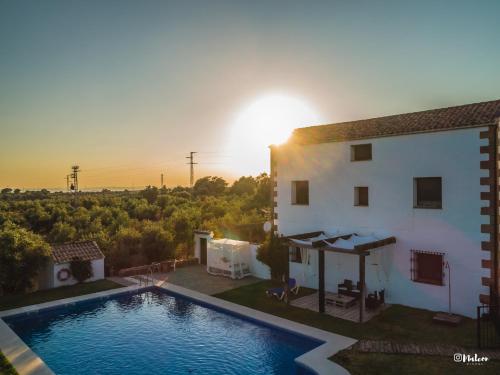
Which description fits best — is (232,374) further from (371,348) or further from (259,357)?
(371,348)

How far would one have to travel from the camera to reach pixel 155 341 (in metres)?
13.6

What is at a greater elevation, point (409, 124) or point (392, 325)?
point (409, 124)

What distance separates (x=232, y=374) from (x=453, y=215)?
1043 centimetres

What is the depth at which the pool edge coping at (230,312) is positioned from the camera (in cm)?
1101

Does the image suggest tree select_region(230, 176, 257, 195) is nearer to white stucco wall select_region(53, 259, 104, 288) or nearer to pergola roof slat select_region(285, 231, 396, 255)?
white stucco wall select_region(53, 259, 104, 288)

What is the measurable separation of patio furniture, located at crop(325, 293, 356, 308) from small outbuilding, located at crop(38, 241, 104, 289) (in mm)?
13800

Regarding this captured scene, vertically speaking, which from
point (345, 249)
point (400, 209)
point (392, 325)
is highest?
→ point (400, 209)

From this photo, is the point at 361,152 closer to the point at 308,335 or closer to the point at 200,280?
the point at 308,335

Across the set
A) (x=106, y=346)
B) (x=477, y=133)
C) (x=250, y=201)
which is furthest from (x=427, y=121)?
(x=250, y=201)

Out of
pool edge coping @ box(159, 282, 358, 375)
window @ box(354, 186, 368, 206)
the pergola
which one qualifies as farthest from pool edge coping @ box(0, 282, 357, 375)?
window @ box(354, 186, 368, 206)

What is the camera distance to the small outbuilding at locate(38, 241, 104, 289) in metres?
20.5

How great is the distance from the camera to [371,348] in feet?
39.1

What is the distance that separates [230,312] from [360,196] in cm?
835

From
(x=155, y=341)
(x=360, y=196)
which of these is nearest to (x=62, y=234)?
(x=155, y=341)
